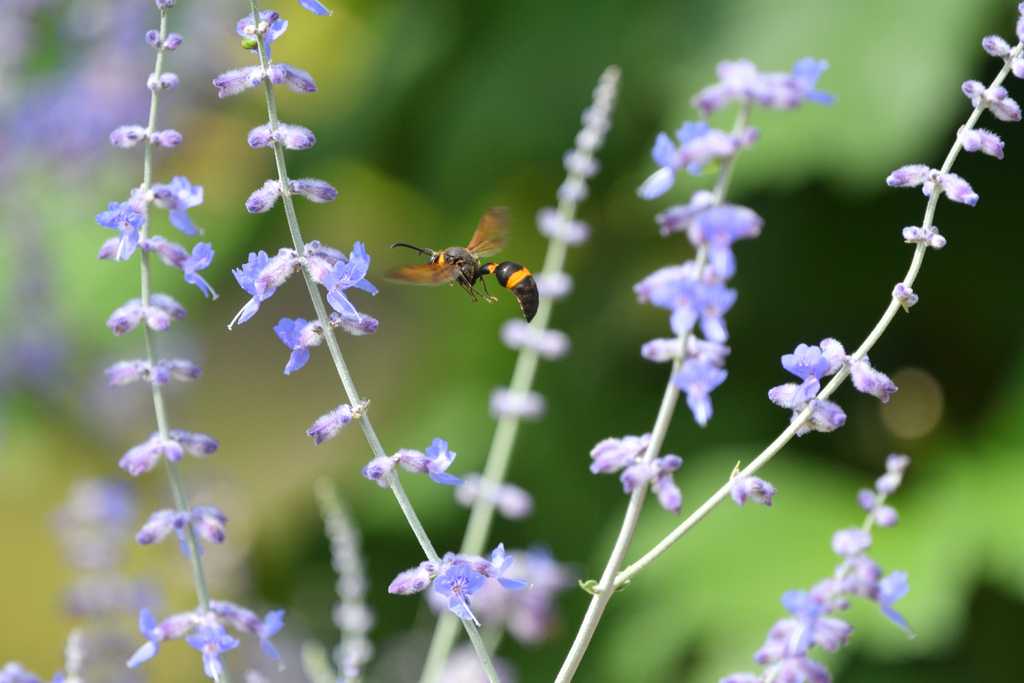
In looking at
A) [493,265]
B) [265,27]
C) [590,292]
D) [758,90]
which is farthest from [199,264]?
[590,292]

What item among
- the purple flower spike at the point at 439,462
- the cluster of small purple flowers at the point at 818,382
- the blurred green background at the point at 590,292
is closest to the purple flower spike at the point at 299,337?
the purple flower spike at the point at 439,462

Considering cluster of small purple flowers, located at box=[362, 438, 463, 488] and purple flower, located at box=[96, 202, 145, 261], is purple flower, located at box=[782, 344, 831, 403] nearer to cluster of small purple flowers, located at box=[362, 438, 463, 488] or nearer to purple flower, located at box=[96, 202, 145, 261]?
cluster of small purple flowers, located at box=[362, 438, 463, 488]

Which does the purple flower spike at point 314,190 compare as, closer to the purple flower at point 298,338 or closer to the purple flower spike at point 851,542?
the purple flower at point 298,338

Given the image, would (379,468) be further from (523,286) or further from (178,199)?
(523,286)

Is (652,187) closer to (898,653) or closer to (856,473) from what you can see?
(898,653)

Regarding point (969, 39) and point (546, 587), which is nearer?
point (546, 587)

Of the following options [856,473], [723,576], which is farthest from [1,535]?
[856,473]

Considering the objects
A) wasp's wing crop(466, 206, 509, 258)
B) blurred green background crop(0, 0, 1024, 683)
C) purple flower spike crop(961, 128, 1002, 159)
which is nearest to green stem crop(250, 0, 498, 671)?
purple flower spike crop(961, 128, 1002, 159)
